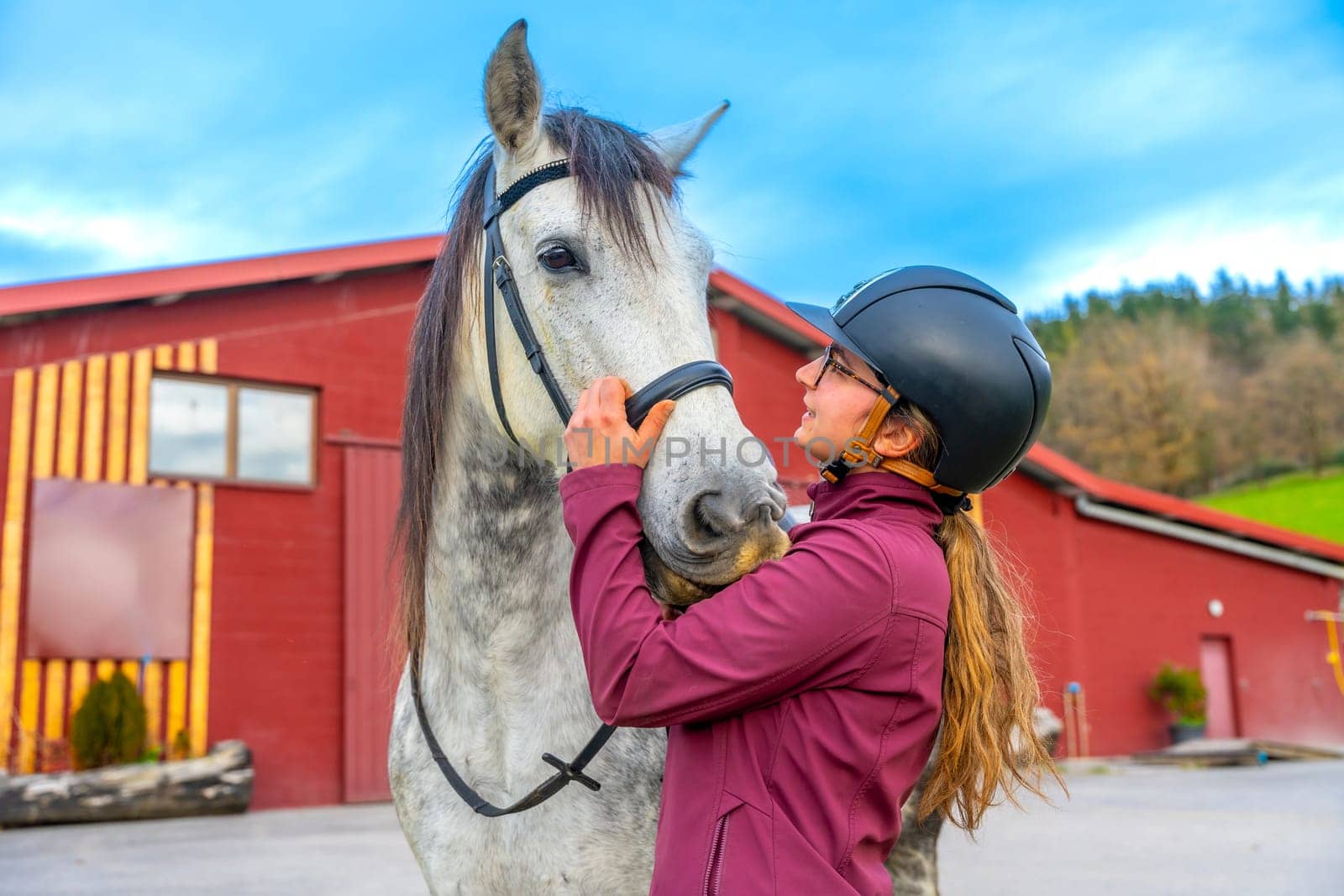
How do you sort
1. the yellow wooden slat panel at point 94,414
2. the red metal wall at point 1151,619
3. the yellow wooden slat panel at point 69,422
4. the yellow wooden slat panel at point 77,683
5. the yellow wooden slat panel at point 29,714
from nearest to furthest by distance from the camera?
the yellow wooden slat panel at point 29,714
the yellow wooden slat panel at point 77,683
the yellow wooden slat panel at point 69,422
the yellow wooden slat panel at point 94,414
the red metal wall at point 1151,619

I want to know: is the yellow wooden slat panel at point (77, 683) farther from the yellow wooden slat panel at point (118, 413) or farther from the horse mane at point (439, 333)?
the horse mane at point (439, 333)

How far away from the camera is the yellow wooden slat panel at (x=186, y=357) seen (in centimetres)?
1035

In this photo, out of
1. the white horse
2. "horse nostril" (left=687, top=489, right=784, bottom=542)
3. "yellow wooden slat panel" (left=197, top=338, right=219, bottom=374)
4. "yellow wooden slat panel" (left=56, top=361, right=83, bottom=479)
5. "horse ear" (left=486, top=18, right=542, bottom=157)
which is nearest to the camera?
"horse nostril" (left=687, top=489, right=784, bottom=542)

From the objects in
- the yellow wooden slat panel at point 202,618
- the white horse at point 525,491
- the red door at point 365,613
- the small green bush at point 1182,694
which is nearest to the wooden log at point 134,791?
the yellow wooden slat panel at point 202,618

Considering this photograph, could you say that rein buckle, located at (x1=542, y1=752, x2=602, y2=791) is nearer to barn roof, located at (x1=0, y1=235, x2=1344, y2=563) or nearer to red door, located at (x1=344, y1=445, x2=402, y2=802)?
barn roof, located at (x1=0, y1=235, x2=1344, y2=563)

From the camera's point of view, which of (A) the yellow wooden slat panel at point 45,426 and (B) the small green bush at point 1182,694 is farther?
(B) the small green bush at point 1182,694

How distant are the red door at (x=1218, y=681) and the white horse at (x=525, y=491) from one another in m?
19.7

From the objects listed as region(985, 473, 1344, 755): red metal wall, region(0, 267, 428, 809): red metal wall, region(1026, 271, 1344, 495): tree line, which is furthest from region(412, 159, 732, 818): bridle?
region(1026, 271, 1344, 495): tree line

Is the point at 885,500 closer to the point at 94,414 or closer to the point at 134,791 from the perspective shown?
the point at 134,791

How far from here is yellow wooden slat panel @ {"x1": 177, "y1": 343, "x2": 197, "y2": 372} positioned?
10352mm

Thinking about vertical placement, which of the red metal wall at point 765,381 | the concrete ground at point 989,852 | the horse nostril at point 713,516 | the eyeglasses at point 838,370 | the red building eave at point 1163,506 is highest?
the red metal wall at point 765,381

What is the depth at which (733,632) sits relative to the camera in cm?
135

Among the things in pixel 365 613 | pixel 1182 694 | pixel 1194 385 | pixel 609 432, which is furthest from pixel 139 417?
pixel 1194 385

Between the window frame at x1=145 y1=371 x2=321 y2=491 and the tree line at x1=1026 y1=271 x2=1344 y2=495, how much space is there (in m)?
23.6
